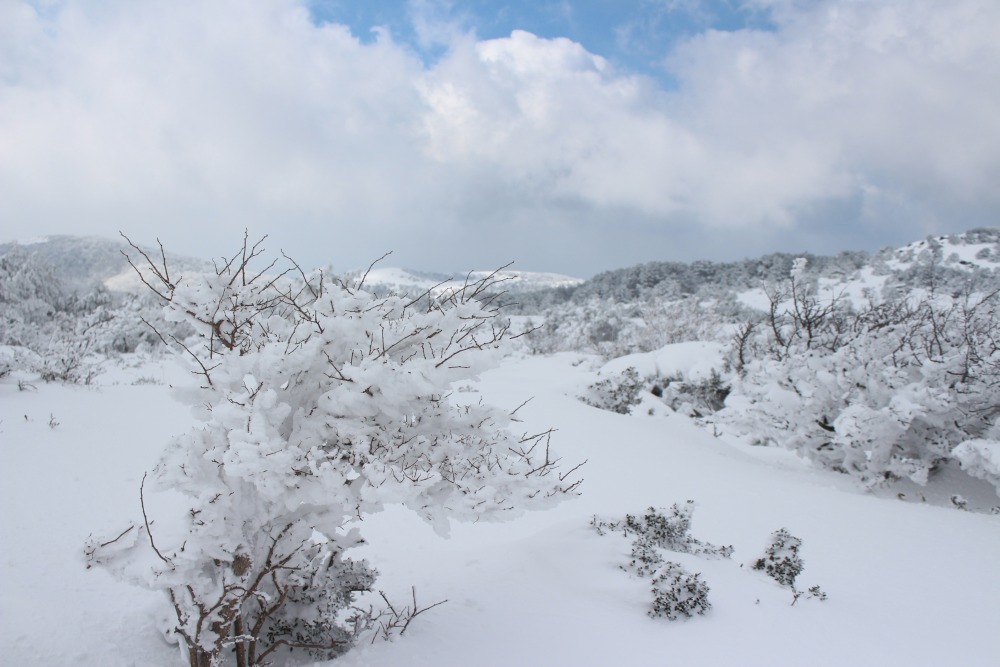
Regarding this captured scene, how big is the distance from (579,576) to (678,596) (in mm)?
668

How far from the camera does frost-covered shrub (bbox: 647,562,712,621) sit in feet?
10.6

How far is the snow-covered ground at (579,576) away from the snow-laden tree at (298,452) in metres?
0.47

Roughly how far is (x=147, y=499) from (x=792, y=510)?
6.59 metres

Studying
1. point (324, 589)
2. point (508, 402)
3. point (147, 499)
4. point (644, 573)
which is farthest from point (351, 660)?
point (508, 402)

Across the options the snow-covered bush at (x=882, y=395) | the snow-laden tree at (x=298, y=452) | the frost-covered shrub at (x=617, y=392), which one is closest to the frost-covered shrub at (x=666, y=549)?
the snow-laden tree at (x=298, y=452)

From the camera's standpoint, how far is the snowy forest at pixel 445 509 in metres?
2.46

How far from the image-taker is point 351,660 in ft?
9.07

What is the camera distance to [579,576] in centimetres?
368

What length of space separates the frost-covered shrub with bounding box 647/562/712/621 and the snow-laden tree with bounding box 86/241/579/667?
3.69 ft

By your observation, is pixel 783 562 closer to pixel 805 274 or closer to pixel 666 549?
pixel 666 549

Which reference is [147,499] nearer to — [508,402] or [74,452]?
[74,452]

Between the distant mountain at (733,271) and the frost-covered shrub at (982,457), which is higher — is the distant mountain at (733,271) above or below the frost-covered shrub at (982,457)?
above

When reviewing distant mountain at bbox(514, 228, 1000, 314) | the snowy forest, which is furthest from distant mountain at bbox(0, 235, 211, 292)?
the snowy forest

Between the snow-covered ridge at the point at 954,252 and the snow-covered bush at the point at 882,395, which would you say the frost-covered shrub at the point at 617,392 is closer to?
the snow-covered bush at the point at 882,395
